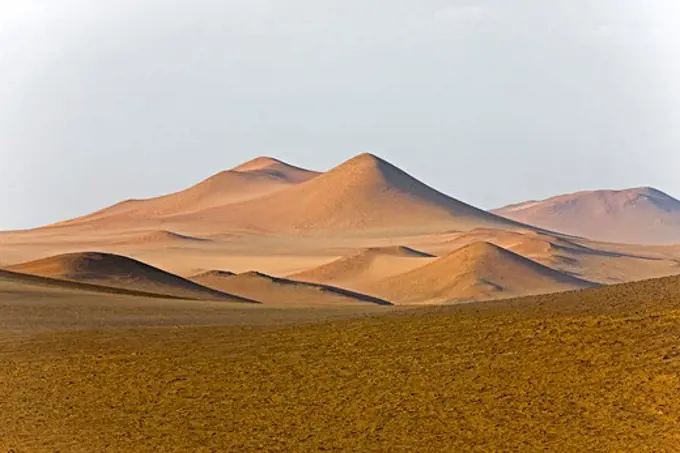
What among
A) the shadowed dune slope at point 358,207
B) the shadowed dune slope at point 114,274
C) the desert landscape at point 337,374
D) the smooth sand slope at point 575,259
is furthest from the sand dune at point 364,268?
the desert landscape at point 337,374

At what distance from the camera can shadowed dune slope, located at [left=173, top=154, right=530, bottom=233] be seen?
6166 inches

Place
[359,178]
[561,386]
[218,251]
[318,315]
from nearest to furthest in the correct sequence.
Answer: [561,386] < [318,315] < [218,251] < [359,178]

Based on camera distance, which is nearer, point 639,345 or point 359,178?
point 639,345

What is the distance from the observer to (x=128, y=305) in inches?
1373

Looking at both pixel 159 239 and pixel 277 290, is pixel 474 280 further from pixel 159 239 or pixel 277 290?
pixel 159 239

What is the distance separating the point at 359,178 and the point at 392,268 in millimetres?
67986

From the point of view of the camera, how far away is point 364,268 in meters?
106

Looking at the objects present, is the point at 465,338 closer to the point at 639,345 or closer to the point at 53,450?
the point at 639,345

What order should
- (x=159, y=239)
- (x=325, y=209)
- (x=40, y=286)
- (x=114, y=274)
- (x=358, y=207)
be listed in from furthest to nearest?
1. (x=325, y=209)
2. (x=358, y=207)
3. (x=159, y=239)
4. (x=114, y=274)
5. (x=40, y=286)

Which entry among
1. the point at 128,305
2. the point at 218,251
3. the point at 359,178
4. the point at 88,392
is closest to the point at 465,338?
the point at 88,392

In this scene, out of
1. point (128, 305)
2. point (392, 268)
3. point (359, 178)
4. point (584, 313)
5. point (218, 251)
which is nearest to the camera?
point (584, 313)

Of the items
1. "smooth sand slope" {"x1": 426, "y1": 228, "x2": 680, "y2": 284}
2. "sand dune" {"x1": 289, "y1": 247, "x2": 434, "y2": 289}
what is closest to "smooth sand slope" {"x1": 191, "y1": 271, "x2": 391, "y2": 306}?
"sand dune" {"x1": 289, "y1": 247, "x2": 434, "y2": 289}

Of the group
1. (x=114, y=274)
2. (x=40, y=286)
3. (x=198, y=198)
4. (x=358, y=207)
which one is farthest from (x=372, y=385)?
(x=198, y=198)

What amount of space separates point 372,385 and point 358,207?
142 meters
